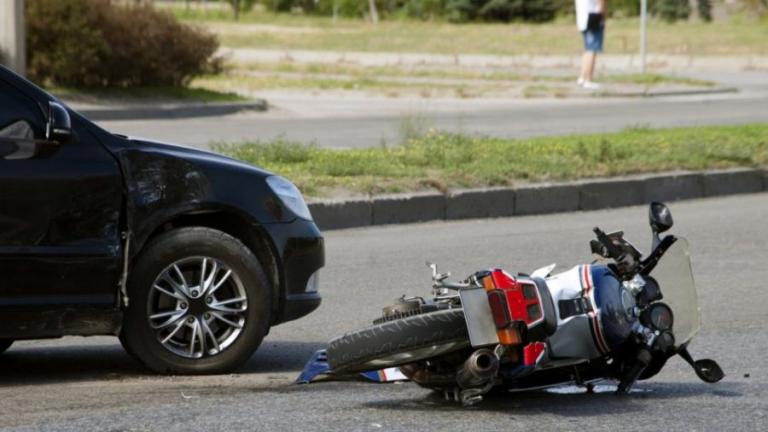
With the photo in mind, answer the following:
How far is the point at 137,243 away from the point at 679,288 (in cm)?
236

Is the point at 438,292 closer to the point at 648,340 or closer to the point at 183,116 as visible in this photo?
the point at 648,340

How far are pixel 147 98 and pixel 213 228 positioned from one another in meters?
15.9

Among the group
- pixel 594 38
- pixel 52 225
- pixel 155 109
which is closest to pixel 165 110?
pixel 155 109

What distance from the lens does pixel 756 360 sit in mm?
7133

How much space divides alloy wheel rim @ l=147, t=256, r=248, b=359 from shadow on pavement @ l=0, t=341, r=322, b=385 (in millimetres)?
233

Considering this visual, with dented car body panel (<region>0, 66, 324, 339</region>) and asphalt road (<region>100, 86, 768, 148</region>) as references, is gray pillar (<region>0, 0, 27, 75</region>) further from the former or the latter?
dented car body panel (<region>0, 66, 324, 339</region>)

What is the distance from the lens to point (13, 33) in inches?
753

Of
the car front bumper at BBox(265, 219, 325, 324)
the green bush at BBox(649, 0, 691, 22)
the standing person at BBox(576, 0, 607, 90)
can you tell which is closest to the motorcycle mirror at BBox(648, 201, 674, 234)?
the car front bumper at BBox(265, 219, 325, 324)

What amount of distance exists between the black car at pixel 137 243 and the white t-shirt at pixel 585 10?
64.3 ft

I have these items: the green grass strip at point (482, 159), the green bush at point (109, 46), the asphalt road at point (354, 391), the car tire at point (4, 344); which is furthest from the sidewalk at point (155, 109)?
the car tire at point (4, 344)

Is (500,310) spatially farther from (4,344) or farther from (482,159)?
(482,159)

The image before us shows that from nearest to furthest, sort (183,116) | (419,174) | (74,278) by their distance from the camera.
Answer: (74,278), (419,174), (183,116)

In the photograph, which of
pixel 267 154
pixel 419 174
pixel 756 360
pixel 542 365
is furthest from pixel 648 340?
pixel 267 154

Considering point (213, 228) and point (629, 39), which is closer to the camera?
point (213, 228)
